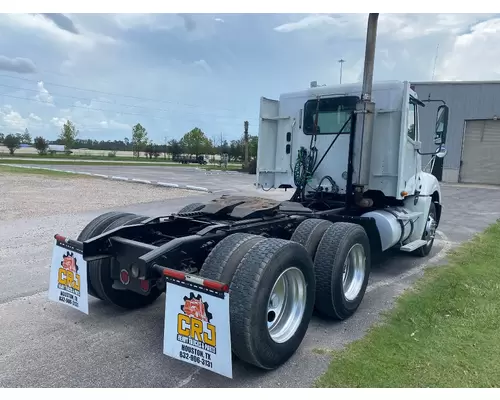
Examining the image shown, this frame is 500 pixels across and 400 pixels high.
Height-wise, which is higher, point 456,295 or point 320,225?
point 320,225

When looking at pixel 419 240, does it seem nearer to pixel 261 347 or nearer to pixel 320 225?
pixel 320 225

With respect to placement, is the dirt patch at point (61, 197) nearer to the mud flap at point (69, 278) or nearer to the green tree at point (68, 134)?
the mud flap at point (69, 278)

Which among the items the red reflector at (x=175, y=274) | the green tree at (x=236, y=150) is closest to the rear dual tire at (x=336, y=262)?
the red reflector at (x=175, y=274)

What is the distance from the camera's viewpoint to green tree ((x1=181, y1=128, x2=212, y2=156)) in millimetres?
63906

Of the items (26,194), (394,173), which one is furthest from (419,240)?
(26,194)

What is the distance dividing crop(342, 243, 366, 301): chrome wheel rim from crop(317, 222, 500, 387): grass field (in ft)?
1.48

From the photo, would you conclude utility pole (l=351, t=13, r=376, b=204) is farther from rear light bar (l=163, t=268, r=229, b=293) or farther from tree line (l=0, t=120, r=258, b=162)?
tree line (l=0, t=120, r=258, b=162)

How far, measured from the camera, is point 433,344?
379 cm

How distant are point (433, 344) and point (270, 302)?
162cm

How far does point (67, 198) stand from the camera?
13258 millimetres

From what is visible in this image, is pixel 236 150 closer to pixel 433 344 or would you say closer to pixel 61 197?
pixel 61 197

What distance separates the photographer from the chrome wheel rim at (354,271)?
4.64 metres

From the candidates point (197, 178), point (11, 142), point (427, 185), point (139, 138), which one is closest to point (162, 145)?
point (139, 138)

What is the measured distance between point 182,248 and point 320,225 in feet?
5.62
